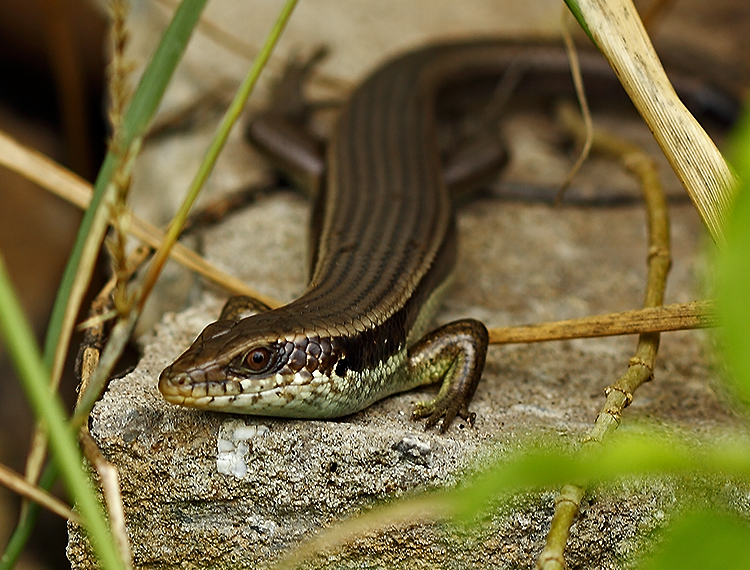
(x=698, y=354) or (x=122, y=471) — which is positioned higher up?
(x=698, y=354)

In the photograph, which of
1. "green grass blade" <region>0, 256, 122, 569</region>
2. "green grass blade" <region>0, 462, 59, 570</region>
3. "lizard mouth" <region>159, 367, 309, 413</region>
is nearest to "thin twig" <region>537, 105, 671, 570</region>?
"lizard mouth" <region>159, 367, 309, 413</region>

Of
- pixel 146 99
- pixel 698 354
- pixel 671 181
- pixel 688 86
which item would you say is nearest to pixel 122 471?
pixel 146 99

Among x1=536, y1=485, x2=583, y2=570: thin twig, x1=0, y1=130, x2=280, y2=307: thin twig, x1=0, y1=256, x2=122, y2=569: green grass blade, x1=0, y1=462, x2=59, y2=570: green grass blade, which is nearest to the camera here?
x1=0, y1=256, x2=122, y2=569: green grass blade

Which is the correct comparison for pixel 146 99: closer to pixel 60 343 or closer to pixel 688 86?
pixel 60 343

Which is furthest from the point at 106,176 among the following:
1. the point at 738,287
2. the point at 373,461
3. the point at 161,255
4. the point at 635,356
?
the point at 738,287

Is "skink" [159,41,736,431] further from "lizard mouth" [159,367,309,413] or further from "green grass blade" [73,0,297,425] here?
"green grass blade" [73,0,297,425]

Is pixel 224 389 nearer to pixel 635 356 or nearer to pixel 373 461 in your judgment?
pixel 373 461

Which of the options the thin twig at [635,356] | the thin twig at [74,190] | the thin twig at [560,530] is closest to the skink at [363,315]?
the thin twig at [74,190]
